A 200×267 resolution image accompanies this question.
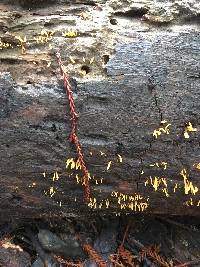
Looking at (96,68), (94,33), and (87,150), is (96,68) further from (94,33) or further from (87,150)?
(87,150)

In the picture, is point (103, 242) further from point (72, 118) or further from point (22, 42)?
point (22, 42)

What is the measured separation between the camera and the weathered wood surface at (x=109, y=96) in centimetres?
285

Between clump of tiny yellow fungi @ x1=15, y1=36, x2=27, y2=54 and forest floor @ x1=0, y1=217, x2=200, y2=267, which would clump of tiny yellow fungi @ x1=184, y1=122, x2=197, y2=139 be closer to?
forest floor @ x1=0, y1=217, x2=200, y2=267

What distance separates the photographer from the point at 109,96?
2.85m

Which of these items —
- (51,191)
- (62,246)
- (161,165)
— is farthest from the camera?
(62,246)

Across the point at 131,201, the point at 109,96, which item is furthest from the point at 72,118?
the point at 131,201

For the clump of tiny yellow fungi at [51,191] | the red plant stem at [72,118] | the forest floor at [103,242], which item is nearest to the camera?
the red plant stem at [72,118]

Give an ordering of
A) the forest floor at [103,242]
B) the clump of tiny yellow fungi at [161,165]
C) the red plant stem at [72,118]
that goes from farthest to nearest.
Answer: the forest floor at [103,242] < the clump of tiny yellow fungi at [161,165] < the red plant stem at [72,118]

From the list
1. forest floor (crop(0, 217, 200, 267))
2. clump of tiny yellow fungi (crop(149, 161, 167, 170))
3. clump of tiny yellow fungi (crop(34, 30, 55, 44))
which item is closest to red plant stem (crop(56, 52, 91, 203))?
clump of tiny yellow fungi (crop(34, 30, 55, 44))

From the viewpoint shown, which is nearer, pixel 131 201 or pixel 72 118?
pixel 72 118

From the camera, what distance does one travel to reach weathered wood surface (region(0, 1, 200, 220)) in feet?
9.36

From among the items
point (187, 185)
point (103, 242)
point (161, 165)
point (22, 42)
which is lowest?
point (103, 242)

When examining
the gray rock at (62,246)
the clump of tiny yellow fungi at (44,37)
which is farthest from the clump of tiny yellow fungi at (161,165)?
the clump of tiny yellow fungi at (44,37)

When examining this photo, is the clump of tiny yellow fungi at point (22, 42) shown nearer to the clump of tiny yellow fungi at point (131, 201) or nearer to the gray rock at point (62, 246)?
the clump of tiny yellow fungi at point (131, 201)
